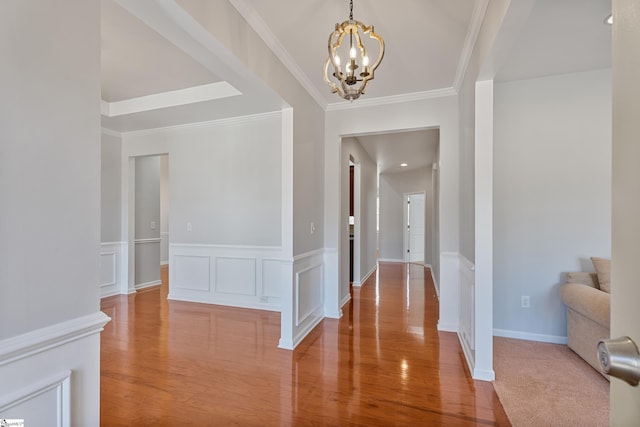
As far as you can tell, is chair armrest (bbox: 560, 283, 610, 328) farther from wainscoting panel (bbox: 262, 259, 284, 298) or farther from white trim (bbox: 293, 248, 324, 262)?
wainscoting panel (bbox: 262, 259, 284, 298)

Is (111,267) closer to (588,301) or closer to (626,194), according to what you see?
(626,194)

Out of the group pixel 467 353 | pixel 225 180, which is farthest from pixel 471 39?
pixel 225 180

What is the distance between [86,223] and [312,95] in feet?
9.03

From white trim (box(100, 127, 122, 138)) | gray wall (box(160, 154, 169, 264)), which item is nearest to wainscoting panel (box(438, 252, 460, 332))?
white trim (box(100, 127, 122, 138))

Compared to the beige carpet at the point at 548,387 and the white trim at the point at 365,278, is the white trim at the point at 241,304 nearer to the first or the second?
the white trim at the point at 365,278

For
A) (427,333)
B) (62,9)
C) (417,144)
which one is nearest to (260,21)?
(62,9)

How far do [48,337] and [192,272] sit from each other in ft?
11.9

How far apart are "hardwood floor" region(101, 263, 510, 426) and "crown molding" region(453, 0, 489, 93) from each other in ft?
8.74

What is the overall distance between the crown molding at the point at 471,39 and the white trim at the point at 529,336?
262 cm

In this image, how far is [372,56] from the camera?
2734mm

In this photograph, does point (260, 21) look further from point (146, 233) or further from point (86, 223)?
point (146, 233)

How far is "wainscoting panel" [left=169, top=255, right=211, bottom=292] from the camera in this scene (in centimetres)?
436

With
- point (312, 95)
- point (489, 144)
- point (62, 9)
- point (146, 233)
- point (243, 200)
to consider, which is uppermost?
point (312, 95)

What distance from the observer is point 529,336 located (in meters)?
3.01
